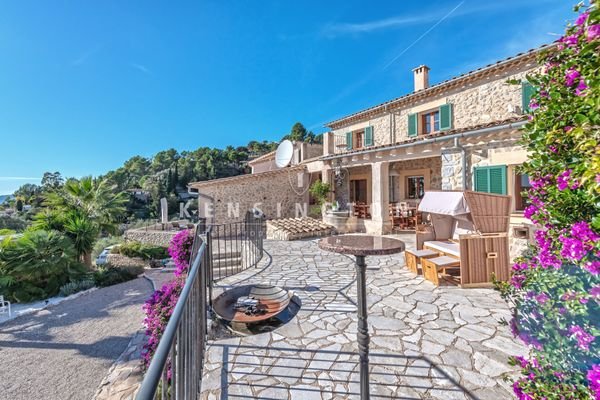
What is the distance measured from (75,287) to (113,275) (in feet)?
4.55

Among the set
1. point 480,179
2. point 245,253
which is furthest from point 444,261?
point 245,253

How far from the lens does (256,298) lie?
429 centimetres

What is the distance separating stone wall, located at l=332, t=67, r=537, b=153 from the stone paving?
343 inches

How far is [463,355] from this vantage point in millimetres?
2943

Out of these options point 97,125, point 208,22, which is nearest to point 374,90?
point 208,22

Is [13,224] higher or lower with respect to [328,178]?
lower

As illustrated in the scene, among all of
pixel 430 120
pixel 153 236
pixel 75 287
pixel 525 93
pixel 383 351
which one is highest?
pixel 430 120

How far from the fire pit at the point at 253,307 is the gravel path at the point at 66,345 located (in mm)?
2827

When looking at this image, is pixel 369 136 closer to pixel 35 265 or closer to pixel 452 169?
pixel 452 169

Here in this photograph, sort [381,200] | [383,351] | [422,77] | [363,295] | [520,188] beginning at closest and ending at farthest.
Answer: [363,295] < [383,351] < [520,188] < [381,200] < [422,77]

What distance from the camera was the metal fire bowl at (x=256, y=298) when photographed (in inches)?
146

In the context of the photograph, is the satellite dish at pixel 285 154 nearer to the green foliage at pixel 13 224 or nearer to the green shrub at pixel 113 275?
the green shrub at pixel 113 275

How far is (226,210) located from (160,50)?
32.3 ft

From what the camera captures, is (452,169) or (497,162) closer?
(497,162)
